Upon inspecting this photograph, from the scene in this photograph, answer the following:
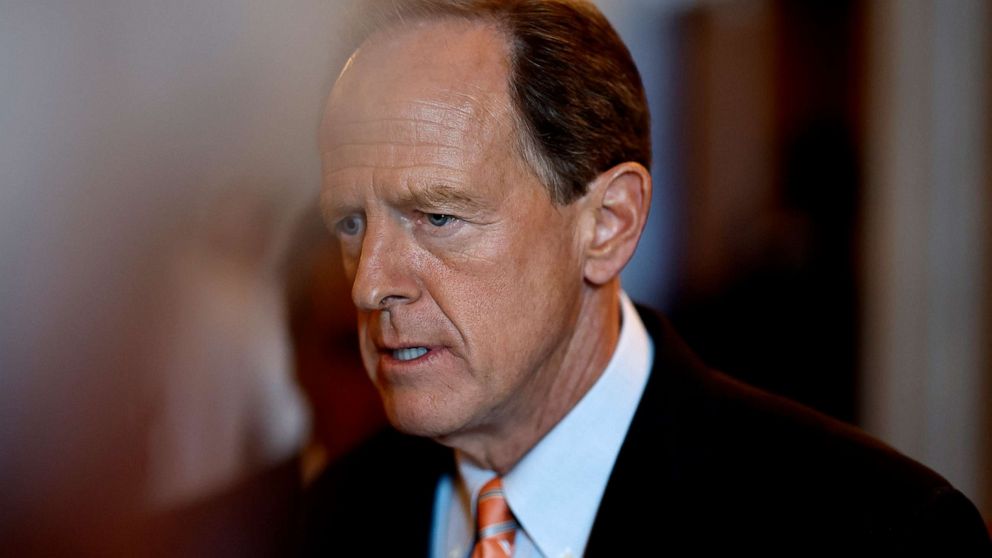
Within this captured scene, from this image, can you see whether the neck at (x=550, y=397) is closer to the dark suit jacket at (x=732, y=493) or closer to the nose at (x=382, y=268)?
the dark suit jacket at (x=732, y=493)

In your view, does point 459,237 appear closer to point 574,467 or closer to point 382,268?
point 382,268

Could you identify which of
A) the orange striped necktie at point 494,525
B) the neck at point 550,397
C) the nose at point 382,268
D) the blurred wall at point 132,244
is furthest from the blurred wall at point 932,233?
the blurred wall at point 132,244

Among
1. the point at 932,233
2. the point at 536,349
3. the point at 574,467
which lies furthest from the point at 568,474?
the point at 932,233

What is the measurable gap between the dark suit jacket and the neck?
3.0 inches

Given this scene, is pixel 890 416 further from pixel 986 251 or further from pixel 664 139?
pixel 664 139

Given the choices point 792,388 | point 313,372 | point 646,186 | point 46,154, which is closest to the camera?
point 46,154

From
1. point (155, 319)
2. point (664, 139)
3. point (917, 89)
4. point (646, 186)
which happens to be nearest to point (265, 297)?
point (155, 319)

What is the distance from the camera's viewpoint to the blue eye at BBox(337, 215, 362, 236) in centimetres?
83

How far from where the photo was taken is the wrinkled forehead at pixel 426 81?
768mm

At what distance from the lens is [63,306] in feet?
1.75

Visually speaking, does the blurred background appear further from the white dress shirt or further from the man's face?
the white dress shirt

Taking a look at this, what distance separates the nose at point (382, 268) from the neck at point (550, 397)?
10.4 inches

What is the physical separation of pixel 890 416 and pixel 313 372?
2.15m

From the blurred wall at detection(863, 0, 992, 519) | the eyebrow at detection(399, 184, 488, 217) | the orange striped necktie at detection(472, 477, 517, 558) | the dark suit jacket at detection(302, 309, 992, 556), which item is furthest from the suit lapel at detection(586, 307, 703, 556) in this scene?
the blurred wall at detection(863, 0, 992, 519)
